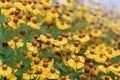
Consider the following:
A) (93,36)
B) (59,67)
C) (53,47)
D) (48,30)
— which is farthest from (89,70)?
→ (93,36)

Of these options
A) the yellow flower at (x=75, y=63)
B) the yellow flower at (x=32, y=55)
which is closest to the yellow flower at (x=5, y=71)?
the yellow flower at (x=32, y=55)

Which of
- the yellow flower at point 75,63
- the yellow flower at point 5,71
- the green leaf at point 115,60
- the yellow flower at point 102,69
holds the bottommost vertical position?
the green leaf at point 115,60

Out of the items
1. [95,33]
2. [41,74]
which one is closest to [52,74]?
[41,74]

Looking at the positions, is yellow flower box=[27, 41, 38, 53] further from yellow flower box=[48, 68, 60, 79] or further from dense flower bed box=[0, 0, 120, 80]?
yellow flower box=[48, 68, 60, 79]

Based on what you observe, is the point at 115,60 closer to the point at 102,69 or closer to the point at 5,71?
the point at 102,69

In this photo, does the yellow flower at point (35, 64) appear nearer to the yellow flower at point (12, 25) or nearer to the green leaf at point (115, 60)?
the yellow flower at point (12, 25)

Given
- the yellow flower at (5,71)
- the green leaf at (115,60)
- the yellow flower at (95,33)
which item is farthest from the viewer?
the yellow flower at (95,33)

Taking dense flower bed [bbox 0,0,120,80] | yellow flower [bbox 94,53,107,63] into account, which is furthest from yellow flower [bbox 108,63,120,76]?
yellow flower [bbox 94,53,107,63]

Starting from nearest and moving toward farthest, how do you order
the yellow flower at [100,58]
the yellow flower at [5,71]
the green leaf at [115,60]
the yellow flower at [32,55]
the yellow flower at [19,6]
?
1. the yellow flower at [5,71]
2. the yellow flower at [32,55]
3. the yellow flower at [100,58]
4. the yellow flower at [19,6]
5. the green leaf at [115,60]

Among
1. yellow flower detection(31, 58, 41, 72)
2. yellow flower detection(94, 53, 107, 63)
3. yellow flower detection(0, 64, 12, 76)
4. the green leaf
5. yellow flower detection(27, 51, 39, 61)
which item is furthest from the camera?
the green leaf

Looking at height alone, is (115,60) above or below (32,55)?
below

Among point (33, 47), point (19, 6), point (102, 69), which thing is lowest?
point (102, 69)
